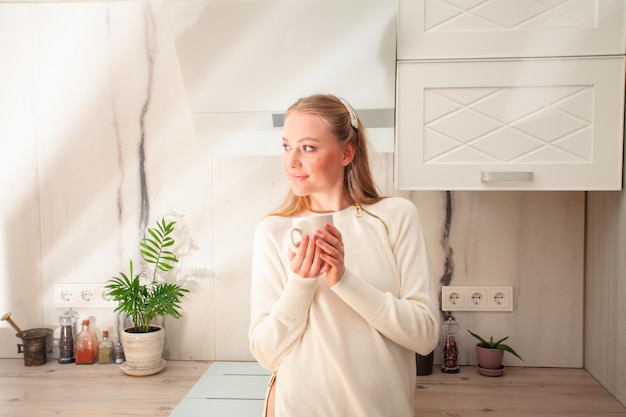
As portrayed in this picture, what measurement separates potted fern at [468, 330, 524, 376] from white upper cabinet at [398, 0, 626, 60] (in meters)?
0.89

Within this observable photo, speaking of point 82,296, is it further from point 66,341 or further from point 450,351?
point 450,351

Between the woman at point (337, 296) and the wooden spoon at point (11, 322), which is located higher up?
the woman at point (337, 296)

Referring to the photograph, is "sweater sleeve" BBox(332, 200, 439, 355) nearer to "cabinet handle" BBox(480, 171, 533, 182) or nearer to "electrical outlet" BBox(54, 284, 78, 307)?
"cabinet handle" BBox(480, 171, 533, 182)

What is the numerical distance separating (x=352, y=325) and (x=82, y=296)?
1.20 meters

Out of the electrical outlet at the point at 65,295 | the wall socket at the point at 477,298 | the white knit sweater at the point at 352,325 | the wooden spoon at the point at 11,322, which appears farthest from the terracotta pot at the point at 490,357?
the wooden spoon at the point at 11,322

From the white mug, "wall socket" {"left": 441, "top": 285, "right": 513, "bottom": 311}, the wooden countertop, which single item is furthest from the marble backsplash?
the white mug

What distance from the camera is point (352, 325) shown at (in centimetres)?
113

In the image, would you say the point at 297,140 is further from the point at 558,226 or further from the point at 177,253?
the point at 558,226

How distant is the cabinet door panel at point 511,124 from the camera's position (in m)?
1.51

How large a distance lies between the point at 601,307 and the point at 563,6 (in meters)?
0.91

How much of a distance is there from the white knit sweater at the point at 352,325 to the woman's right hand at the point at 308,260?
1.2 inches

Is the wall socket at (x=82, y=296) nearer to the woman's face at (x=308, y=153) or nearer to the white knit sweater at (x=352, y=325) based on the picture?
the white knit sweater at (x=352, y=325)

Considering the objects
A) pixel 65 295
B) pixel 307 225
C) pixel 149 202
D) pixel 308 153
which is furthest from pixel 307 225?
pixel 65 295

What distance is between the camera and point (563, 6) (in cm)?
151
